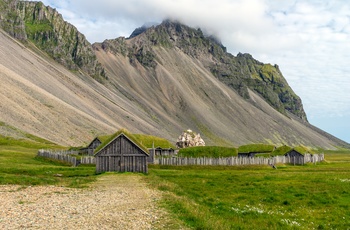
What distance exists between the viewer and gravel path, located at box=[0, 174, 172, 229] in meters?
15.5

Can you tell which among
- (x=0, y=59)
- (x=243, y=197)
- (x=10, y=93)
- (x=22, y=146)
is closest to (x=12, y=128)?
(x=22, y=146)

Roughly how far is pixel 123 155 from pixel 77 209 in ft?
94.1

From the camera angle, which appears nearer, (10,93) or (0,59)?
(10,93)

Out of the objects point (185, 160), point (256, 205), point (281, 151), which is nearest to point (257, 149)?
point (281, 151)

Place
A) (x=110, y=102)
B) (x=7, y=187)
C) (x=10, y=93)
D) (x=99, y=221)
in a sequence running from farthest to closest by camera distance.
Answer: (x=110, y=102) < (x=10, y=93) < (x=7, y=187) < (x=99, y=221)

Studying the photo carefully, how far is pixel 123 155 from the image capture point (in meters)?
47.6

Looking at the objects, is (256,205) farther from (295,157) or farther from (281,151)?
(281,151)

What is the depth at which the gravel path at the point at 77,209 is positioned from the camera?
15469 mm

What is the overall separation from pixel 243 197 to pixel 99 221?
1484cm

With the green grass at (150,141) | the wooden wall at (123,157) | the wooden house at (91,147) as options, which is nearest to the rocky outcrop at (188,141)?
the green grass at (150,141)

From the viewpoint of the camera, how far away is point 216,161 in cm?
6494

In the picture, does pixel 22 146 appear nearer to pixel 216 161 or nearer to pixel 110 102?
pixel 216 161

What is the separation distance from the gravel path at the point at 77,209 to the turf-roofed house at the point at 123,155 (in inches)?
794

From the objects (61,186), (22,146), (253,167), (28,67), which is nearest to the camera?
(61,186)
